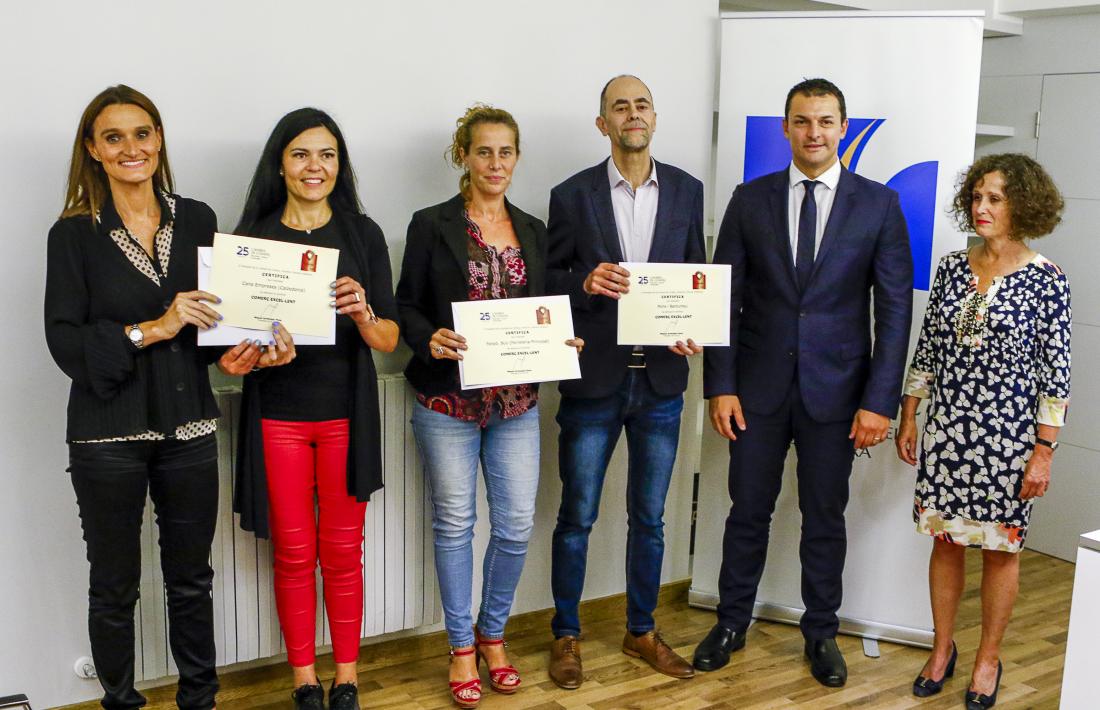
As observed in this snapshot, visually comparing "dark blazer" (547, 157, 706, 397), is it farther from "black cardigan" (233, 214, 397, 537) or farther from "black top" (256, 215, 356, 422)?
"black top" (256, 215, 356, 422)


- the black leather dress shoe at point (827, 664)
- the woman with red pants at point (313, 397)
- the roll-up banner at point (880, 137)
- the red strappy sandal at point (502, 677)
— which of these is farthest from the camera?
the roll-up banner at point (880, 137)

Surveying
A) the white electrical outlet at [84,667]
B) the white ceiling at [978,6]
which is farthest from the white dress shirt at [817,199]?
the white electrical outlet at [84,667]

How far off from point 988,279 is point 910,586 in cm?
119

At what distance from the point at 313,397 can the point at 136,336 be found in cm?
49

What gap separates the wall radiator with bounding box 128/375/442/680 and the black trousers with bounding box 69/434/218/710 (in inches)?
11.0

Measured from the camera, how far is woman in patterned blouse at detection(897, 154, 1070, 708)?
2.95m

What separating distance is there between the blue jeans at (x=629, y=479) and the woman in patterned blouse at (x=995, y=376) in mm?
782

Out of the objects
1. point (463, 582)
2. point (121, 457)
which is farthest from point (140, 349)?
point (463, 582)

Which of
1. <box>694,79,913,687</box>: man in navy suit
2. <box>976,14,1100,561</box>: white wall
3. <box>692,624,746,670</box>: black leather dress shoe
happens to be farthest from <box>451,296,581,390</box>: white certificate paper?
<box>976,14,1100,561</box>: white wall

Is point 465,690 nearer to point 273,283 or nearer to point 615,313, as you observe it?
point 615,313

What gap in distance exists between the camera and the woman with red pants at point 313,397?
266 centimetres

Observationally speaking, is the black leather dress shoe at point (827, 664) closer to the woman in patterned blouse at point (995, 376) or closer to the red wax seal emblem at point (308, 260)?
the woman in patterned blouse at point (995, 376)

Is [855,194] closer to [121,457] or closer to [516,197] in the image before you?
[516,197]

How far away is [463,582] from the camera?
309 cm
